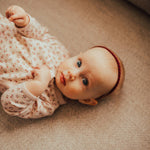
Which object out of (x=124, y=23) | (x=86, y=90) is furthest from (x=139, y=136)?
(x=124, y=23)

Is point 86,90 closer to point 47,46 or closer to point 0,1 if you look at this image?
point 47,46

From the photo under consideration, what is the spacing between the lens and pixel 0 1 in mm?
1129

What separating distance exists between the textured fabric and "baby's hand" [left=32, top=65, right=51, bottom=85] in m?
0.03

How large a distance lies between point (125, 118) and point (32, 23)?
31.1 inches

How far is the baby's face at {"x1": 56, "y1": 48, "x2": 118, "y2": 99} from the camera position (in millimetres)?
807

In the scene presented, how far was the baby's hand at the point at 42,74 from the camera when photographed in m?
0.84

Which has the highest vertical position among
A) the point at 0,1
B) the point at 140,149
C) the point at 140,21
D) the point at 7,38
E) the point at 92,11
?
the point at 140,21

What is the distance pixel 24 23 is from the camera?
3.03 ft

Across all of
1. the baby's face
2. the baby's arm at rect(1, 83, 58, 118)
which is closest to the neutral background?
the baby's arm at rect(1, 83, 58, 118)

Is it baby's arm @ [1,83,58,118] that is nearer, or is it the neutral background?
baby's arm @ [1,83,58,118]

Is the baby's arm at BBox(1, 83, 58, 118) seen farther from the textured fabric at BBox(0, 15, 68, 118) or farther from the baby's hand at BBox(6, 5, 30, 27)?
the baby's hand at BBox(6, 5, 30, 27)

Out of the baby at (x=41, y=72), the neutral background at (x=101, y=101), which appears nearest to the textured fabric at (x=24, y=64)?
the baby at (x=41, y=72)

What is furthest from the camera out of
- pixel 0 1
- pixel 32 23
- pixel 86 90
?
pixel 0 1

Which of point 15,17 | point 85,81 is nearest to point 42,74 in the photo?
point 85,81
